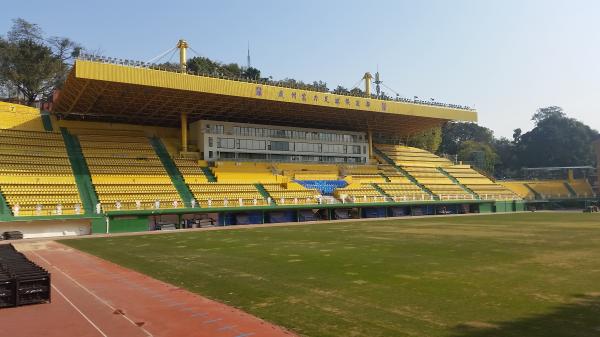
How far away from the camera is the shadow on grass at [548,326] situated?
7.83 metres

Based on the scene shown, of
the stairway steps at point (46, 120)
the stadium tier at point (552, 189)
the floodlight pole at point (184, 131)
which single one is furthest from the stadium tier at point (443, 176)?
the stairway steps at point (46, 120)

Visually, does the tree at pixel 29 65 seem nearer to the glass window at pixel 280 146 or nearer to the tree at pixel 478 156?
the glass window at pixel 280 146

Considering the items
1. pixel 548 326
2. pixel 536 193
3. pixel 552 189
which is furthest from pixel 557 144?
pixel 548 326

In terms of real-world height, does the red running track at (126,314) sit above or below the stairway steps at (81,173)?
below

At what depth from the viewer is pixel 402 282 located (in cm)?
1287

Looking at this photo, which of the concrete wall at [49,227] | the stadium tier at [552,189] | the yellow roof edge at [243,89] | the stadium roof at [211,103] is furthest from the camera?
the stadium tier at [552,189]

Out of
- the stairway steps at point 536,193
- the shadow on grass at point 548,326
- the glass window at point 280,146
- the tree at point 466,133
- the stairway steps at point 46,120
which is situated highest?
the tree at point 466,133

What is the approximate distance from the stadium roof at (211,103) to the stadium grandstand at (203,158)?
14cm

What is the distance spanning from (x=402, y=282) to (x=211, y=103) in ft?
128

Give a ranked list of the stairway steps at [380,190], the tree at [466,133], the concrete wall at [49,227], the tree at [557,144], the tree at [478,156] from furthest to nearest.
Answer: the tree at [466,133]
the tree at [557,144]
the tree at [478,156]
the stairway steps at [380,190]
the concrete wall at [49,227]

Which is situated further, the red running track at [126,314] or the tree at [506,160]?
the tree at [506,160]

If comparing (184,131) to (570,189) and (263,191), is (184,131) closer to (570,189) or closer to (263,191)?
(263,191)

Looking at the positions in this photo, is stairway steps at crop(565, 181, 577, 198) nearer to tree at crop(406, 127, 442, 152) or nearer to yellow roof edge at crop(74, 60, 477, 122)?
tree at crop(406, 127, 442, 152)

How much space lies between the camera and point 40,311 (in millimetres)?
10797
